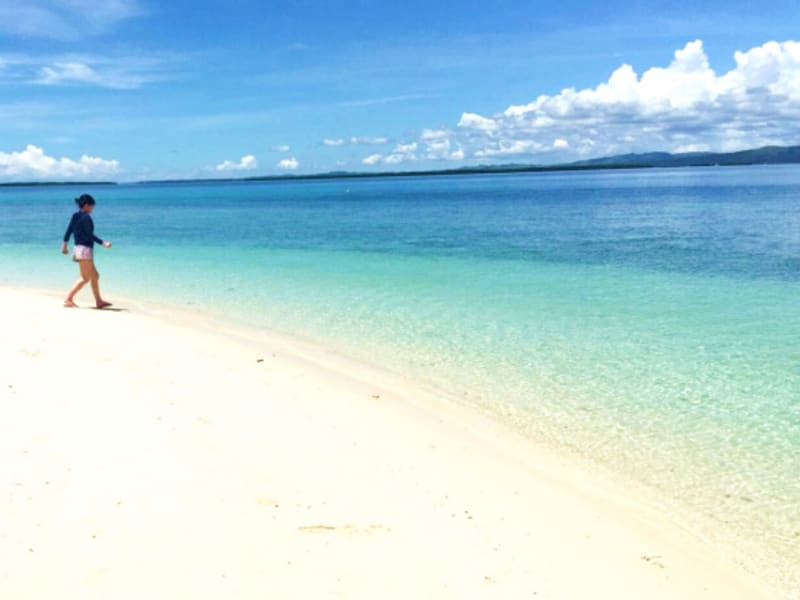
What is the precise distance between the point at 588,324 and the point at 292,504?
9.78m

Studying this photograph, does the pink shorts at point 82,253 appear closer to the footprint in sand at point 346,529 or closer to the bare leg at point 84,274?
the bare leg at point 84,274

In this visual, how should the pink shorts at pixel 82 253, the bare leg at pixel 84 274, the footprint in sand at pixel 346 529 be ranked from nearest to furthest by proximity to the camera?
the footprint in sand at pixel 346 529
the pink shorts at pixel 82 253
the bare leg at pixel 84 274

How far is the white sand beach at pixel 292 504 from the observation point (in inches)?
187

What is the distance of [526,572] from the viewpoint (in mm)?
5109

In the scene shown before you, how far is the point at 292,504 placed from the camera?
575 cm

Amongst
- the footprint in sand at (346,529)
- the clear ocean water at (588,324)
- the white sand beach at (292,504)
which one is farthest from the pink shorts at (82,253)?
the footprint in sand at (346,529)

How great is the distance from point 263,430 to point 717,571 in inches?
181

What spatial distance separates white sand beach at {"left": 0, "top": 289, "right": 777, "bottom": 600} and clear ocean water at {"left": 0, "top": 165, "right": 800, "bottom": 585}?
0.95 metres

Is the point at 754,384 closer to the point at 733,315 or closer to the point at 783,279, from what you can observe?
the point at 733,315

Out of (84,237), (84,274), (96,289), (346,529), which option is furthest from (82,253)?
(346,529)

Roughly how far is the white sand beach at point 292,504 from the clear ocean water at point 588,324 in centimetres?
95

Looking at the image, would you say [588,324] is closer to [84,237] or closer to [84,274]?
[84,237]

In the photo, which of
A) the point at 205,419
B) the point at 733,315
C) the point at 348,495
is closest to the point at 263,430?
the point at 205,419

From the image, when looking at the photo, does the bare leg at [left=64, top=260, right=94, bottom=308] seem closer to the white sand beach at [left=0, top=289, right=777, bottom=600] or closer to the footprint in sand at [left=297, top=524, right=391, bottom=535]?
the white sand beach at [left=0, top=289, right=777, bottom=600]
